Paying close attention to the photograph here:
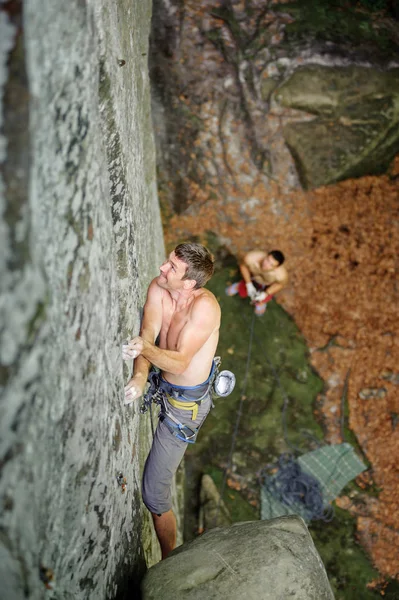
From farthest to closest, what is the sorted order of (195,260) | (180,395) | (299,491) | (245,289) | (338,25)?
(338,25), (245,289), (299,491), (180,395), (195,260)

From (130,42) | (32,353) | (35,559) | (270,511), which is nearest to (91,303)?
(32,353)

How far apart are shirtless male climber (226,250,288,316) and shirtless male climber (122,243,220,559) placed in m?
3.10

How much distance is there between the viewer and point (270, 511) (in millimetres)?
6242

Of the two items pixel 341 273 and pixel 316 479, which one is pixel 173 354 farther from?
pixel 341 273

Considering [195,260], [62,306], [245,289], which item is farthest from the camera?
[245,289]

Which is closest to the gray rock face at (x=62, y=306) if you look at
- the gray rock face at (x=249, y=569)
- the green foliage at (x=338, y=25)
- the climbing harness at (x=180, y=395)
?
the gray rock face at (x=249, y=569)

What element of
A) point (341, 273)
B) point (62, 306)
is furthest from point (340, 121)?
point (62, 306)

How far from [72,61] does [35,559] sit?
1.88 meters

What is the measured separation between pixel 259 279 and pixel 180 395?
361cm

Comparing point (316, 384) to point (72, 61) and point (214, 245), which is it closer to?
point (214, 245)

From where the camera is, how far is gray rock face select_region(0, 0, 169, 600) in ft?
4.52

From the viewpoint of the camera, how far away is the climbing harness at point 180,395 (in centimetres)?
393

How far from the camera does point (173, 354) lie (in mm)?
3279

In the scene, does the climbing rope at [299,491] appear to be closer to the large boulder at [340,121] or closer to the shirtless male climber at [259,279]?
the shirtless male climber at [259,279]
